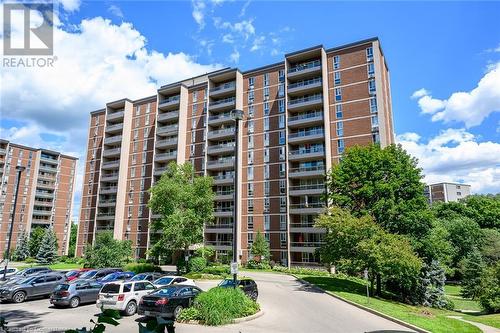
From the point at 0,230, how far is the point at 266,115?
7478 cm

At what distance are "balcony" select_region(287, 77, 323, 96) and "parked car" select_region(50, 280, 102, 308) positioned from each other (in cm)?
4127

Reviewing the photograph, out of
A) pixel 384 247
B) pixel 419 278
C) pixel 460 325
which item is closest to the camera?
pixel 460 325

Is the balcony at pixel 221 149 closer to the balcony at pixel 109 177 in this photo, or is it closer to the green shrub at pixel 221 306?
the balcony at pixel 109 177

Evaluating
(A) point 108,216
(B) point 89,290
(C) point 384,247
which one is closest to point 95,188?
(A) point 108,216

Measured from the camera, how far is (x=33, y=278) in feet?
77.2

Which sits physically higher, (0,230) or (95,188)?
(95,188)

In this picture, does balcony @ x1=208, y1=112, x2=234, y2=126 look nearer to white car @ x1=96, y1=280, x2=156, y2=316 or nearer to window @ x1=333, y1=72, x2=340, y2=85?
window @ x1=333, y1=72, x2=340, y2=85

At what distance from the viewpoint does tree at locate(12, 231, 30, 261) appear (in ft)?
256

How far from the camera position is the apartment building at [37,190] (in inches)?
3440

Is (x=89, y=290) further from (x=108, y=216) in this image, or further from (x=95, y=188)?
(x=95, y=188)

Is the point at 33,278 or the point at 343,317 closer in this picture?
the point at 343,317

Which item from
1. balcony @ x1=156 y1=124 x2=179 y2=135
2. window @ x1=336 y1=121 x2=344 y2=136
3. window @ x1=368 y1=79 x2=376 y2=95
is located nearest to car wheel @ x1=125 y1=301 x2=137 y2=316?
window @ x1=336 y1=121 x2=344 y2=136

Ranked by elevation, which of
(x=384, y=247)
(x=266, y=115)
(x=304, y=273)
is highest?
(x=266, y=115)

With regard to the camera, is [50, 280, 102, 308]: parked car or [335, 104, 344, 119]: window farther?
[335, 104, 344, 119]: window
